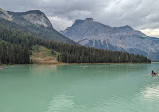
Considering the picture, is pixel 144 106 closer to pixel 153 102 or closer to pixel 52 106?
pixel 153 102

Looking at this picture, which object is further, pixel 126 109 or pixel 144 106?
pixel 144 106

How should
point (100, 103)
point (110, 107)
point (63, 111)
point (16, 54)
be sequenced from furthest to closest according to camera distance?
point (16, 54) → point (100, 103) → point (110, 107) → point (63, 111)

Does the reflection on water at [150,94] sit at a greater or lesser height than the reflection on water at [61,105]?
lesser

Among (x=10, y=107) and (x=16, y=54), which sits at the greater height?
(x=16, y=54)

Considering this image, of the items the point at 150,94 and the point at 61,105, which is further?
the point at 150,94

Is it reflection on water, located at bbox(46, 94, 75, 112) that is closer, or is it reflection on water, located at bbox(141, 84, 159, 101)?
reflection on water, located at bbox(46, 94, 75, 112)

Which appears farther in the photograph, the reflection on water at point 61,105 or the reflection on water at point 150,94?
the reflection on water at point 150,94

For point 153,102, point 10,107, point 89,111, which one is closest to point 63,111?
point 89,111

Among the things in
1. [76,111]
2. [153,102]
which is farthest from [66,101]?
[153,102]

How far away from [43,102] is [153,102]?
26893 mm

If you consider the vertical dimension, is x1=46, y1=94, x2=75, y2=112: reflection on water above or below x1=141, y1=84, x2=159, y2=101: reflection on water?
above

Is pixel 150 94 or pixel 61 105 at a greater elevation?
pixel 61 105

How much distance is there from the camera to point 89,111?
1224 inches

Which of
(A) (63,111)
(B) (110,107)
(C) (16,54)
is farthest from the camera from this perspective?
(C) (16,54)
